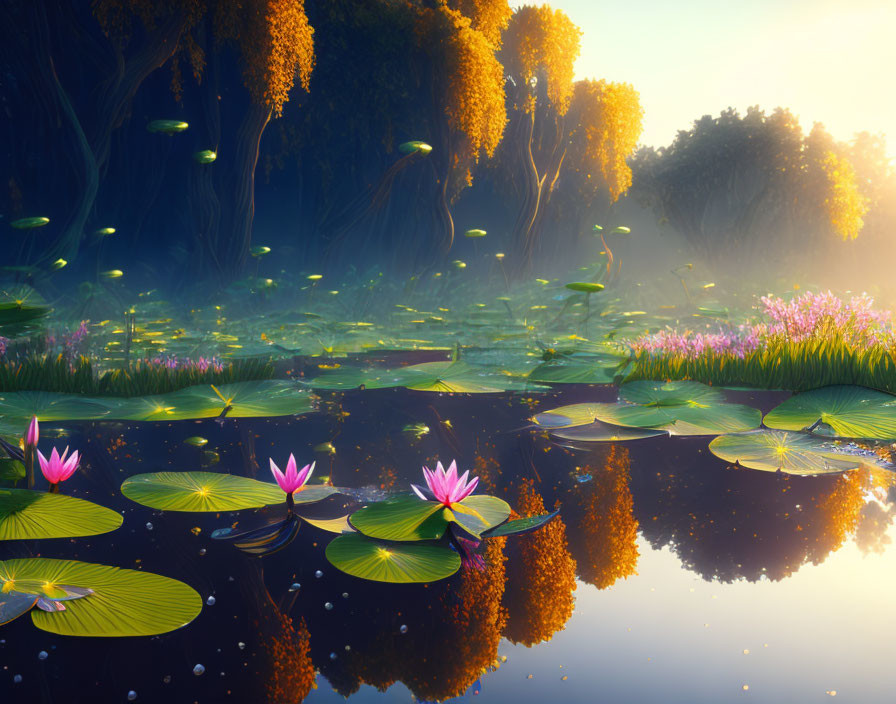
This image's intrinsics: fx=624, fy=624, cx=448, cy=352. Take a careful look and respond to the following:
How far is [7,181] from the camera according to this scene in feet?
41.0

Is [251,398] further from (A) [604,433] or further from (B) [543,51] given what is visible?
(B) [543,51]

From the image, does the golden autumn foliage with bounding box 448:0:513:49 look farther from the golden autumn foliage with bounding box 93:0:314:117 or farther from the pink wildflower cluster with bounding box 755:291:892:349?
the pink wildflower cluster with bounding box 755:291:892:349

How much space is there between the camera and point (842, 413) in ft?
13.0

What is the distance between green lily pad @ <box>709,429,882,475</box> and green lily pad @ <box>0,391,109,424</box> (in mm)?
3918

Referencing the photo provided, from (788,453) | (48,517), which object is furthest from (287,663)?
(788,453)

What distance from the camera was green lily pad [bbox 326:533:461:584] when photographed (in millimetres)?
2117

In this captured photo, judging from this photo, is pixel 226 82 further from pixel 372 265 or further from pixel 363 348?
pixel 363 348

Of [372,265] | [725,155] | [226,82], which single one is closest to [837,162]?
[725,155]

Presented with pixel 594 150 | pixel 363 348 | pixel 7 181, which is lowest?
pixel 363 348

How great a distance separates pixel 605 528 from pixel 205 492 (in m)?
1.75

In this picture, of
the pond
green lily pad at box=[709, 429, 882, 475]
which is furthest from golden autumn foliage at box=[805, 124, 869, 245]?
the pond

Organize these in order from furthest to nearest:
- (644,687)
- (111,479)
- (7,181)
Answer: (7,181) → (111,479) → (644,687)

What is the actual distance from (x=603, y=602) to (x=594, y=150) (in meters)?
17.0

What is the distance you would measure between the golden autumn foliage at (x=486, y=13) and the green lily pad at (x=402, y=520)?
1443 centimetres
